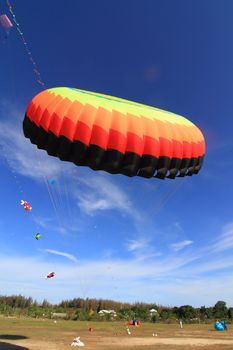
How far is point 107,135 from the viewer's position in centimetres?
1331

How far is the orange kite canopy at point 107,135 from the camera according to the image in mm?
13320

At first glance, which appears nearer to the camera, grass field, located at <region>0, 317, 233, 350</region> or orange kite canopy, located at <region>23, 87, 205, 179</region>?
orange kite canopy, located at <region>23, 87, 205, 179</region>

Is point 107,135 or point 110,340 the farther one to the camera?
point 110,340

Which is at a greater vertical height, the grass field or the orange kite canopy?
the orange kite canopy

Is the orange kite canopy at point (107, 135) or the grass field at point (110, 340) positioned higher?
the orange kite canopy at point (107, 135)

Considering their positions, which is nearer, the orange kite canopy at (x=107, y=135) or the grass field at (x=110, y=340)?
the orange kite canopy at (x=107, y=135)

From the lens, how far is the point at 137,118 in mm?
13914

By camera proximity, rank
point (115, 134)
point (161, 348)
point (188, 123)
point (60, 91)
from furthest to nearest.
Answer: point (161, 348) < point (188, 123) < point (60, 91) < point (115, 134)

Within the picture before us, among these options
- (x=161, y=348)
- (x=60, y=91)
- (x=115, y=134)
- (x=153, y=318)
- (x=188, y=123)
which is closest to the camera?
(x=115, y=134)

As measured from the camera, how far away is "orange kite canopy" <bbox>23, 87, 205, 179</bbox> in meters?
13.3

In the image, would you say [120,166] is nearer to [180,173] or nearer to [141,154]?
[141,154]

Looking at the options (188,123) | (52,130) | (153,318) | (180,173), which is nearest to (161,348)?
(180,173)

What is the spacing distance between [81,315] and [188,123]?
68.6 m

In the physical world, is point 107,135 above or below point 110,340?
above
